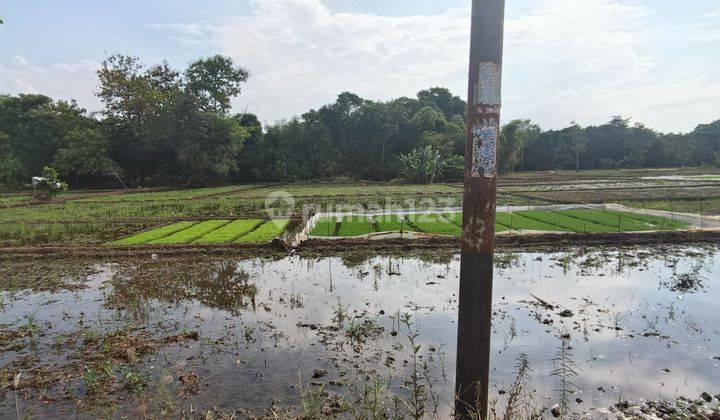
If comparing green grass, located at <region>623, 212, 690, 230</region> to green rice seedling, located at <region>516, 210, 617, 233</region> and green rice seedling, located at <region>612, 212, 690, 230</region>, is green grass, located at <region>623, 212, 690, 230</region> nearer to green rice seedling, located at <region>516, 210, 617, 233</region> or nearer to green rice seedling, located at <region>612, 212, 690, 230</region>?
green rice seedling, located at <region>612, 212, 690, 230</region>

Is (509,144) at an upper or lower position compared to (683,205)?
upper

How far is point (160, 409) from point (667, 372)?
4.82m

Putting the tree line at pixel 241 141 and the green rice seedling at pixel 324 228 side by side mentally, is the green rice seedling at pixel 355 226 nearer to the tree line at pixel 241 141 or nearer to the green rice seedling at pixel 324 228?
the green rice seedling at pixel 324 228

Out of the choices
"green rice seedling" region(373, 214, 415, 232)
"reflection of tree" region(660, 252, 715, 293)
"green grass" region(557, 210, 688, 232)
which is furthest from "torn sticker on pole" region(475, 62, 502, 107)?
"green grass" region(557, 210, 688, 232)

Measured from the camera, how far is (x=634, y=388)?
3975 mm

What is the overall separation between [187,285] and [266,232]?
4.69 metres

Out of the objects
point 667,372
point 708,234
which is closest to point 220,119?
point 708,234

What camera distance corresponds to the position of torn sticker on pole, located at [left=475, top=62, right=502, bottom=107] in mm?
2516

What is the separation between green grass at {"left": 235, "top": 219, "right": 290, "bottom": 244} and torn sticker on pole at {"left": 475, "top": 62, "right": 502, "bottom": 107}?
9.21 metres

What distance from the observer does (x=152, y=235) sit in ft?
40.8

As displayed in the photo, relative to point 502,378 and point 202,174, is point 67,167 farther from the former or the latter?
point 502,378

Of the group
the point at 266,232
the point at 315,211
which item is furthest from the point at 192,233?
the point at 315,211

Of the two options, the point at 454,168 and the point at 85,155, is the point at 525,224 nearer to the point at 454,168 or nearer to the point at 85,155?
the point at 454,168

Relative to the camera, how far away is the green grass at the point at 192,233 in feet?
37.4
